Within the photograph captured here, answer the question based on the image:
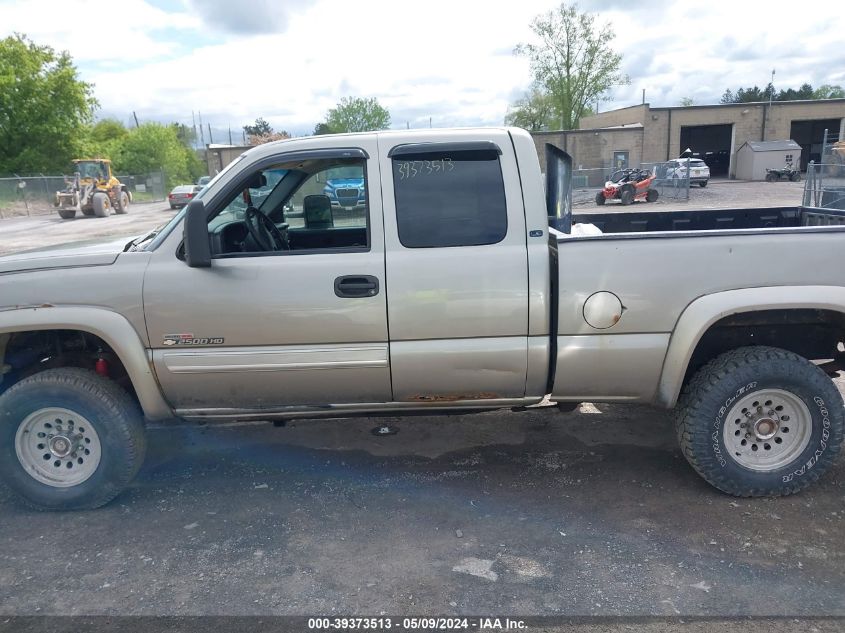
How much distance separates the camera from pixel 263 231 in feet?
13.2

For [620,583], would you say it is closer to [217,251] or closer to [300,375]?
[300,375]

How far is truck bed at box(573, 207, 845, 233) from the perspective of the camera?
15.3 ft

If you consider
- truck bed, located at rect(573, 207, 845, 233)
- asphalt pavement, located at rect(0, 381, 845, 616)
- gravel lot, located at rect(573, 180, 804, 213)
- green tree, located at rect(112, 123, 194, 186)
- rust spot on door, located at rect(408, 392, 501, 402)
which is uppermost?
green tree, located at rect(112, 123, 194, 186)

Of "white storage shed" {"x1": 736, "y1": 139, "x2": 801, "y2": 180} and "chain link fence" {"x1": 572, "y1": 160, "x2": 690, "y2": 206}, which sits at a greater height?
"white storage shed" {"x1": 736, "y1": 139, "x2": 801, "y2": 180}

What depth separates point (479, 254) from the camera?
3.50m

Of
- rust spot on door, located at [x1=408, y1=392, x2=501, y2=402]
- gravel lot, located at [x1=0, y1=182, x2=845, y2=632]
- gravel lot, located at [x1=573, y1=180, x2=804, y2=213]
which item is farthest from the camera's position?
gravel lot, located at [x1=573, y1=180, x2=804, y2=213]

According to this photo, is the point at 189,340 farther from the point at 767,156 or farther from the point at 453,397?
the point at 767,156

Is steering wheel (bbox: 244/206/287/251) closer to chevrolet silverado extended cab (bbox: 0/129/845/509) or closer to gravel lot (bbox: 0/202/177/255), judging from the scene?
chevrolet silverado extended cab (bbox: 0/129/845/509)

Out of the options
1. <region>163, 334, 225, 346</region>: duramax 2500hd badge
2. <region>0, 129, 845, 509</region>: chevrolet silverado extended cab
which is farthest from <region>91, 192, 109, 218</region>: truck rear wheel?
<region>163, 334, 225, 346</region>: duramax 2500hd badge

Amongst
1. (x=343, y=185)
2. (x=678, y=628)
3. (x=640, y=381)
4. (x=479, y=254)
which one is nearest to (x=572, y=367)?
(x=640, y=381)

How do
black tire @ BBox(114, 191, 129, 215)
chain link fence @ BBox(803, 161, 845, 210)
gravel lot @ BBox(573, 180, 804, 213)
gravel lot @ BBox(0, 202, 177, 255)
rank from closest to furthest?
1. chain link fence @ BBox(803, 161, 845, 210)
2. gravel lot @ BBox(0, 202, 177, 255)
3. gravel lot @ BBox(573, 180, 804, 213)
4. black tire @ BBox(114, 191, 129, 215)

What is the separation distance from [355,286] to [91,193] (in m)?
34.2

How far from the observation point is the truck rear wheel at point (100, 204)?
106ft

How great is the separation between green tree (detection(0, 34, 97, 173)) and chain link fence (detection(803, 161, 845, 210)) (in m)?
42.0
